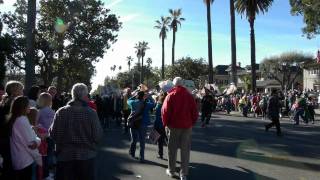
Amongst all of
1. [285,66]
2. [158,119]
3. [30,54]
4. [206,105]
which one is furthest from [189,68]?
[158,119]

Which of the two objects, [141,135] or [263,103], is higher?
[263,103]

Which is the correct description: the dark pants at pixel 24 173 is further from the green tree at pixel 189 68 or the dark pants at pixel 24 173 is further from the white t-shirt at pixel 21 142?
the green tree at pixel 189 68

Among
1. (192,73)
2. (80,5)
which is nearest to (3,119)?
(80,5)

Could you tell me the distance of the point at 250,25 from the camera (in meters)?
41.3

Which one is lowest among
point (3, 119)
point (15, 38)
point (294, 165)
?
point (294, 165)

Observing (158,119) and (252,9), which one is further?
(252,9)

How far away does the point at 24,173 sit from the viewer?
20.5 feet

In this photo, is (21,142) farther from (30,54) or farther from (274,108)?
(274,108)

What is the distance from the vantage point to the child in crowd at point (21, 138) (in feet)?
20.0

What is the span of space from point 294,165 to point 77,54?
24.4 meters

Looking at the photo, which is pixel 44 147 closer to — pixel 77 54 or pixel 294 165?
pixel 294 165

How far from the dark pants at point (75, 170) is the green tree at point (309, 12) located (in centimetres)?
2749

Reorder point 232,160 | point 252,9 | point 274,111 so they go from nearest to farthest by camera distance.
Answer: point 232,160 < point 274,111 < point 252,9

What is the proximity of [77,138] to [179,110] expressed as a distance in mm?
3457
